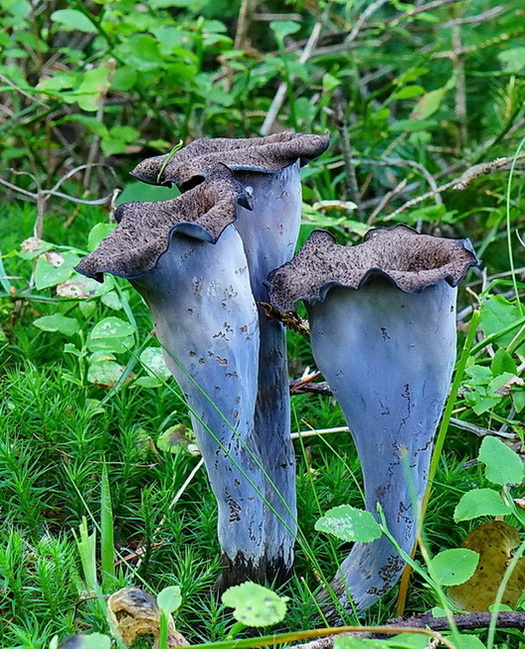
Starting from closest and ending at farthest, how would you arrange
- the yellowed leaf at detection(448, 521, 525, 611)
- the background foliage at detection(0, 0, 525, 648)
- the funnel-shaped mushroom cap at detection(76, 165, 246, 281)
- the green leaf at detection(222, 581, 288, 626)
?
the green leaf at detection(222, 581, 288, 626) < the funnel-shaped mushroom cap at detection(76, 165, 246, 281) < the yellowed leaf at detection(448, 521, 525, 611) < the background foliage at detection(0, 0, 525, 648)

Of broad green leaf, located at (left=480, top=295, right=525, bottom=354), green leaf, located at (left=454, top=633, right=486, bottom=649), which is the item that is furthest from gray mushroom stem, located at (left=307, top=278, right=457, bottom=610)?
broad green leaf, located at (left=480, top=295, right=525, bottom=354)

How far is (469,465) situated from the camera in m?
1.96

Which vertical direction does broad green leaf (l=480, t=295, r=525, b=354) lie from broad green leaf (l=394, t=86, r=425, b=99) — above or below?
below

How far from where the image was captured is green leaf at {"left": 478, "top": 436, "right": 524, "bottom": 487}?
1.41 metres

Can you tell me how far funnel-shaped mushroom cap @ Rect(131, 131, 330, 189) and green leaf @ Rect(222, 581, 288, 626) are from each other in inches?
27.8

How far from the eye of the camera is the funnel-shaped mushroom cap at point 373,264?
122 cm

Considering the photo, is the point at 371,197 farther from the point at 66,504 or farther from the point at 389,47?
the point at 66,504

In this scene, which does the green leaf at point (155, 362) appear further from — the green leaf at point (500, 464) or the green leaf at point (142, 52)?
the green leaf at point (142, 52)

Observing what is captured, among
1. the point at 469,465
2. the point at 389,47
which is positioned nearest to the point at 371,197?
the point at 389,47

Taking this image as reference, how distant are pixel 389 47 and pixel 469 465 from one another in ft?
10.6

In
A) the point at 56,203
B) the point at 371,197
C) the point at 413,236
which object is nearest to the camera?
the point at 413,236

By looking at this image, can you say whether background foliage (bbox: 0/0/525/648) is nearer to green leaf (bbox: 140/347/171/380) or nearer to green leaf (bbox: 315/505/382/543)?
green leaf (bbox: 140/347/171/380)

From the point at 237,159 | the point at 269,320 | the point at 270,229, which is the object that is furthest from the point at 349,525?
the point at 237,159

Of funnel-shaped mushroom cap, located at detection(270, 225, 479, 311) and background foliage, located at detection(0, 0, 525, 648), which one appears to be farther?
background foliage, located at detection(0, 0, 525, 648)
